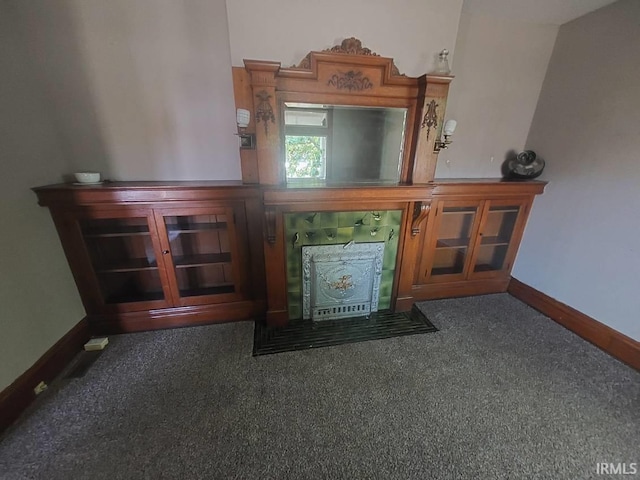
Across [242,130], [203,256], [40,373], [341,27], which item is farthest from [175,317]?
[341,27]

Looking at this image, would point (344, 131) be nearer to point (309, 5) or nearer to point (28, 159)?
point (309, 5)

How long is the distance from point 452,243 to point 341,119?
1635 mm

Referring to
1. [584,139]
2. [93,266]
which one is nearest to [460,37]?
[584,139]

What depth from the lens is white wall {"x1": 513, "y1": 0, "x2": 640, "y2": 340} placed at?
70.2 inches

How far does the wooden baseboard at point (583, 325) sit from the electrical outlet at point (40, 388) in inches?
153

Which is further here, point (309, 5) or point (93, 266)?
point (93, 266)

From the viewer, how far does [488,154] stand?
2479mm

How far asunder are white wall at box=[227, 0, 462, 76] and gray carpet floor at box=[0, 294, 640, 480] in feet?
6.87

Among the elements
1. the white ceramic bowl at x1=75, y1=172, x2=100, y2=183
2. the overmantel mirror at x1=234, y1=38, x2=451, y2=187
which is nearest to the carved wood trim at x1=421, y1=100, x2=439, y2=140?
the overmantel mirror at x1=234, y1=38, x2=451, y2=187

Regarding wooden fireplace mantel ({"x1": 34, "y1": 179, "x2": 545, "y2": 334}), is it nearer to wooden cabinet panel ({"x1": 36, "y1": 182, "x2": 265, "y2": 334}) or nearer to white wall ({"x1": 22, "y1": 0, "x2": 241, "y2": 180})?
wooden cabinet panel ({"x1": 36, "y1": 182, "x2": 265, "y2": 334})

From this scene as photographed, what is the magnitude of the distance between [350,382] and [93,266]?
6.71 ft

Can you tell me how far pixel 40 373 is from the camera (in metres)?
1.57

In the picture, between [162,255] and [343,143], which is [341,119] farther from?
[162,255]

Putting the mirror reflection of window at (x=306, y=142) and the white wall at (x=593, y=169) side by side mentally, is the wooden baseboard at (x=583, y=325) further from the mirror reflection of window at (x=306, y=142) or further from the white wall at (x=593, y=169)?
the mirror reflection of window at (x=306, y=142)
